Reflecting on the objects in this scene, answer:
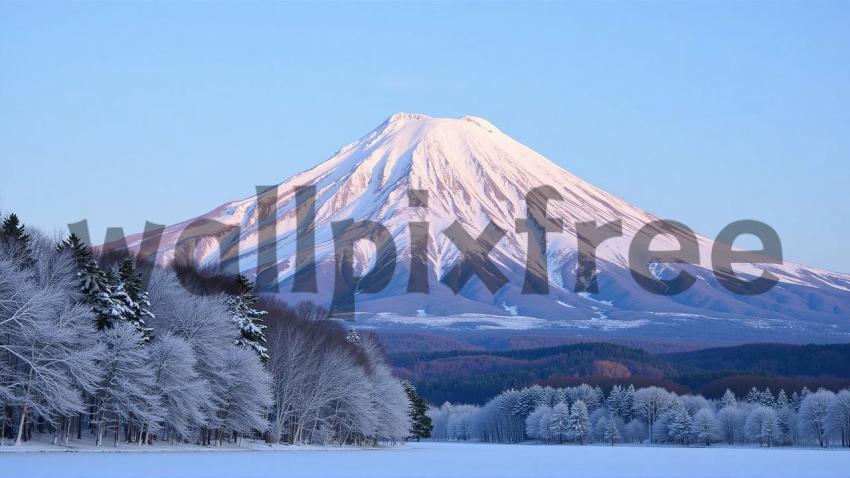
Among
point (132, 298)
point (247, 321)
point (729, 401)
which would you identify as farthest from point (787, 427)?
point (132, 298)

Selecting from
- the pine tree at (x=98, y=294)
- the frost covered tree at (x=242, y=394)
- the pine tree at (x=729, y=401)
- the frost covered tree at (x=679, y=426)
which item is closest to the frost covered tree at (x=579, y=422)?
the frost covered tree at (x=679, y=426)

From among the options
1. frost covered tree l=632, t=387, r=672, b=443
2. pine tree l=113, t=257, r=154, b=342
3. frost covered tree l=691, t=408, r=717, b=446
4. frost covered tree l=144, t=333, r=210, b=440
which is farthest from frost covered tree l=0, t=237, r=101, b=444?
frost covered tree l=632, t=387, r=672, b=443

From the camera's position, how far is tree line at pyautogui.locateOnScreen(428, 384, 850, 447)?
454ft

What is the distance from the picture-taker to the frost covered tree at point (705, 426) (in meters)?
142

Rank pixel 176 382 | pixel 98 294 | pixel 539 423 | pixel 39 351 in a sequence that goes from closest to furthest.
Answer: pixel 39 351 → pixel 98 294 → pixel 176 382 → pixel 539 423

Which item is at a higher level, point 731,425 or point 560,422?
point 731,425

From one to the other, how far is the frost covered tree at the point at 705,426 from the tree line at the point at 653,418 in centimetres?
11

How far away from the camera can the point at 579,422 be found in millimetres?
154250

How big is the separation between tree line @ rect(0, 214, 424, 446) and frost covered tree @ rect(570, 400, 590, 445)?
66.2 meters

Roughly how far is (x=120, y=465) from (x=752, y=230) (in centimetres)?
15910

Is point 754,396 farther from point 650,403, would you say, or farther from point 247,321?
point 247,321

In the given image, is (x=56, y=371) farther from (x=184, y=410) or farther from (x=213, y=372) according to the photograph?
(x=213, y=372)

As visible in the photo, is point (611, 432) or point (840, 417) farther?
point (611, 432)

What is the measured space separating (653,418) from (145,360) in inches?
4017
